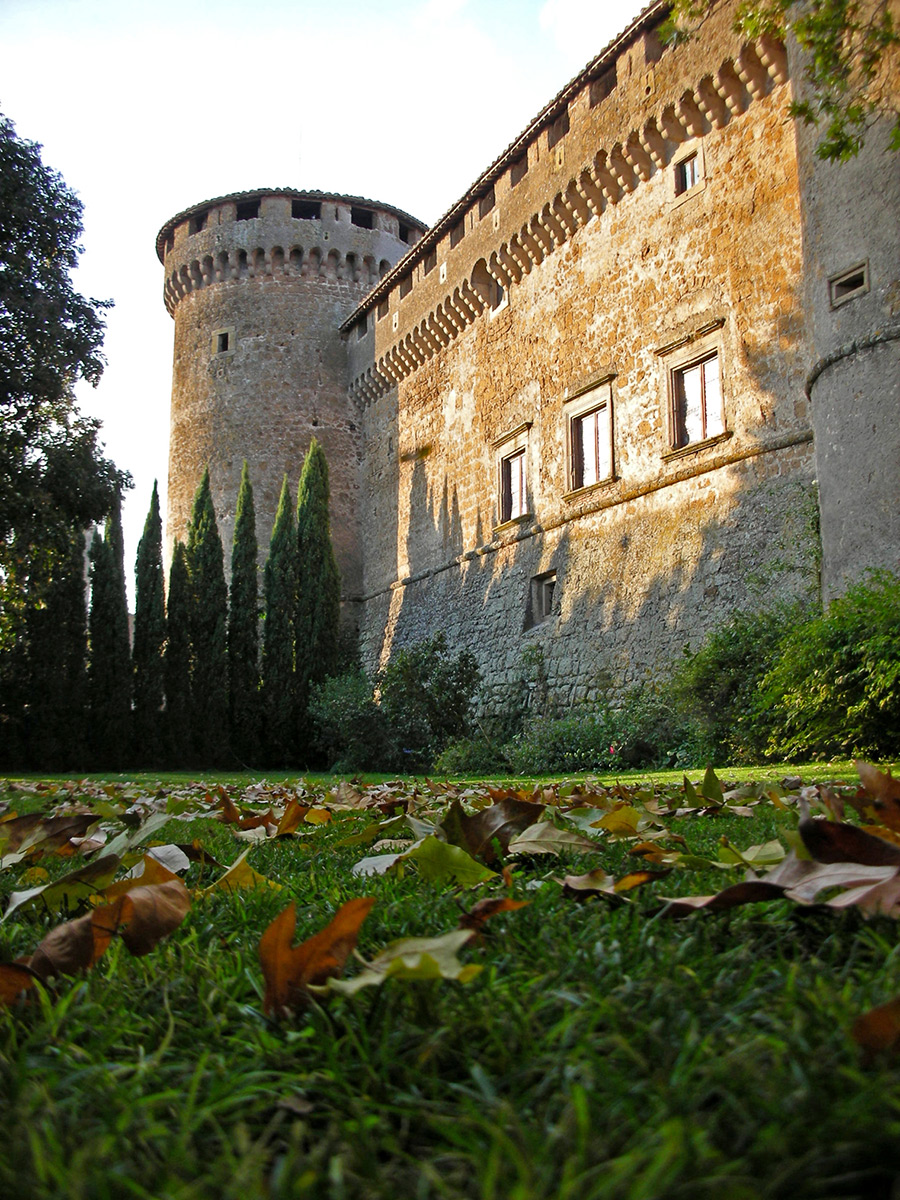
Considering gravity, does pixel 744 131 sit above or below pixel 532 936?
above

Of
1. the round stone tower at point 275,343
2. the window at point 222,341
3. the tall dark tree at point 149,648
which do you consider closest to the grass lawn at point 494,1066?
the tall dark tree at point 149,648

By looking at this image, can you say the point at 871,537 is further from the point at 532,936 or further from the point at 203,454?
the point at 203,454

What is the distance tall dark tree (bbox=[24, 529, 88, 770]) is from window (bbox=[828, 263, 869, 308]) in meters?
15.5

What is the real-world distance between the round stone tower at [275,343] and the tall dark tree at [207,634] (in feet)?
8.51

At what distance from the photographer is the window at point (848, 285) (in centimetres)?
905

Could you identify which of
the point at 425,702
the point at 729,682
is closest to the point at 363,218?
the point at 425,702

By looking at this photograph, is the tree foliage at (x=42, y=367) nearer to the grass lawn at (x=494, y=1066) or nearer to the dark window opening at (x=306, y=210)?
the dark window opening at (x=306, y=210)

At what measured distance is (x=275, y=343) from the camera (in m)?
24.8

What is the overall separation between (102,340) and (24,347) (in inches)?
70.5

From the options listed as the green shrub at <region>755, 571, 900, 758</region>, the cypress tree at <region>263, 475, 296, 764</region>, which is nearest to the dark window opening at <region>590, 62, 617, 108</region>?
the green shrub at <region>755, 571, 900, 758</region>

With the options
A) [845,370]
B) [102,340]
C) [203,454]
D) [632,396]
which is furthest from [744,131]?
[203,454]

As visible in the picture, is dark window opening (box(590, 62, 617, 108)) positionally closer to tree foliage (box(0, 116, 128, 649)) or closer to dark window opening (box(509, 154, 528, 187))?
dark window opening (box(509, 154, 528, 187))

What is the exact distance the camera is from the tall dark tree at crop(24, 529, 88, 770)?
18.9 m

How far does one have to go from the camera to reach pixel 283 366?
24.8 m
